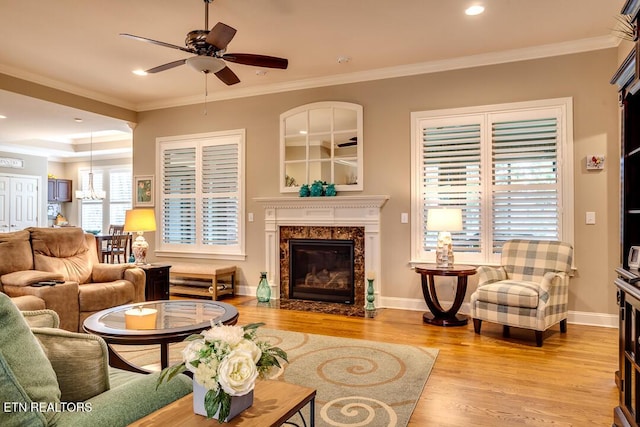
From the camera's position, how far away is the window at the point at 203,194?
6.20 meters

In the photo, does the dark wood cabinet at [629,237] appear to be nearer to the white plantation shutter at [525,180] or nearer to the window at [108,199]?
the white plantation shutter at [525,180]

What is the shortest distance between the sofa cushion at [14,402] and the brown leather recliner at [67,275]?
3.00m

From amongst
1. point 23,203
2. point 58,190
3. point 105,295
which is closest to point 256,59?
point 105,295

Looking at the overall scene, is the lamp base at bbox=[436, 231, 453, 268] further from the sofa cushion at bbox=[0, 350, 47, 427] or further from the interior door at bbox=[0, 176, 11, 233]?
the interior door at bbox=[0, 176, 11, 233]

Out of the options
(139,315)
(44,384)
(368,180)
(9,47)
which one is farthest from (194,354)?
(9,47)

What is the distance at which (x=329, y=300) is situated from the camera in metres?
5.50

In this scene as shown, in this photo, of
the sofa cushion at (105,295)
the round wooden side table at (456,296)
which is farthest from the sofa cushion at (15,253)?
the round wooden side table at (456,296)

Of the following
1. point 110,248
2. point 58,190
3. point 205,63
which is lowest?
point 110,248

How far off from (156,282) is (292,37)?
3149mm

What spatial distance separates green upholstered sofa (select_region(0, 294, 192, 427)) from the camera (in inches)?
41.1

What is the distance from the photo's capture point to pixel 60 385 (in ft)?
4.10

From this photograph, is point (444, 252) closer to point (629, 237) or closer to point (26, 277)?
point (629, 237)

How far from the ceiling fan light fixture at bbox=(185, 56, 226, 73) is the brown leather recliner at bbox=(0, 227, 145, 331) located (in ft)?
7.45

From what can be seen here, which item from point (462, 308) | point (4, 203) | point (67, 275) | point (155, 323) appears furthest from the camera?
point (4, 203)
